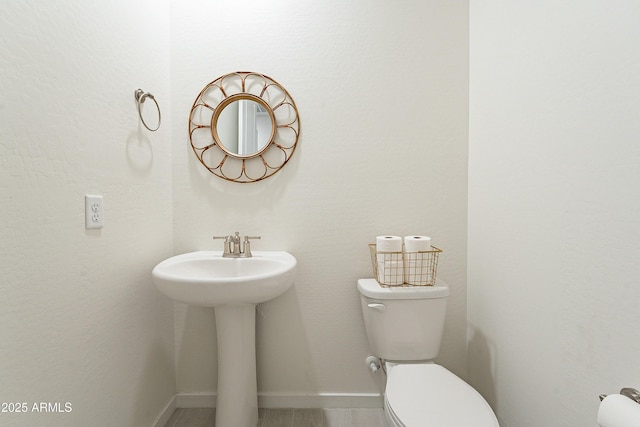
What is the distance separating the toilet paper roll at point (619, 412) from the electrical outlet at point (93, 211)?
56.3 inches

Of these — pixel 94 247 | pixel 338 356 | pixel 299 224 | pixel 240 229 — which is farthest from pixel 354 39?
pixel 338 356

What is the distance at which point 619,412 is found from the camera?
631mm

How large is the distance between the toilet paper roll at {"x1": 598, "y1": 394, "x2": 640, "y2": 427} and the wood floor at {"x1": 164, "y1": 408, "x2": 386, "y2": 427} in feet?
3.19

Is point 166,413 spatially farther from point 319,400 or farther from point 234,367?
point 319,400

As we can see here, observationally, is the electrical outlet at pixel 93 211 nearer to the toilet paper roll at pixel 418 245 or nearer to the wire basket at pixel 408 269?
the wire basket at pixel 408 269

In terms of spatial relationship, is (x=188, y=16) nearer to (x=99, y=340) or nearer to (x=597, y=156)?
(x=99, y=340)

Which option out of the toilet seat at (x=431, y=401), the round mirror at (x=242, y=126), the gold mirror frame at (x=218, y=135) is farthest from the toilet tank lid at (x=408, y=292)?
the round mirror at (x=242, y=126)

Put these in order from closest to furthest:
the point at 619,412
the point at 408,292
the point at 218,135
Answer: the point at 619,412 < the point at 408,292 < the point at 218,135

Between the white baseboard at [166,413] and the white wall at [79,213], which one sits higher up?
the white wall at [79,213]

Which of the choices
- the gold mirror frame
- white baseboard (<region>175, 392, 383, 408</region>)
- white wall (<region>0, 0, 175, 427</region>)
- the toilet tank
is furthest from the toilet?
white wall (<region>0, 0, 175, 427</region>)

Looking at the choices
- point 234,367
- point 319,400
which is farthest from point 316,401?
point 234,367

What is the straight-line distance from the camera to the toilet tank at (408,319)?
1.27m

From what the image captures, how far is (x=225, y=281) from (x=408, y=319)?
76 centimetres

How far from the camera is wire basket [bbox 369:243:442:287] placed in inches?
51.5
